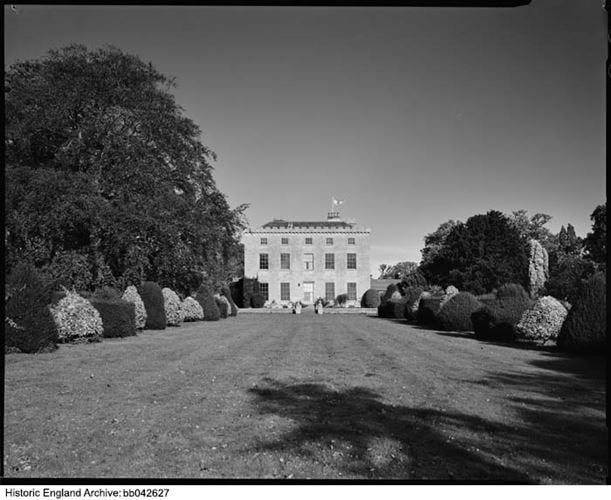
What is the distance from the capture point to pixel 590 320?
9.15m

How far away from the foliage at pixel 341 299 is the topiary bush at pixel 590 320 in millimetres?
36017

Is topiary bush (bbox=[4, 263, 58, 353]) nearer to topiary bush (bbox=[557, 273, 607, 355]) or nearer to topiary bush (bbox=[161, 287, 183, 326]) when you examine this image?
topiary bush (bbox=[161, 287, 183, 326])

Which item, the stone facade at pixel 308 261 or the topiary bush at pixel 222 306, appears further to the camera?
the stone facade at pixel 308 261

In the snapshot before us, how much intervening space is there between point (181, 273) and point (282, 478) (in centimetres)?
1751

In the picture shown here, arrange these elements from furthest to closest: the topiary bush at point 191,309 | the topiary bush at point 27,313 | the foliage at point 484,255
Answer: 1. the foliage at point 484,255
2. the topiary bush at point 191,309
3. the topiary bush at point 27,313

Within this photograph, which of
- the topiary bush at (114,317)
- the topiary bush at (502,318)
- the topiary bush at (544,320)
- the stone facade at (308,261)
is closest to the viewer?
the topiary bush at (544,320)

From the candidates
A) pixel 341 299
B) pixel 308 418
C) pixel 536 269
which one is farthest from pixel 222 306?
pixel 308 418

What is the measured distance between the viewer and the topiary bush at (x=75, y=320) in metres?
11.0

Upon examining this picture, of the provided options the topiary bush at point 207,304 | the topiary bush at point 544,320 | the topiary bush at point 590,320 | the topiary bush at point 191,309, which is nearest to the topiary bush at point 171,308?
the topiary bush at point 191,309

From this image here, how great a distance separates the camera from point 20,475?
128 inches

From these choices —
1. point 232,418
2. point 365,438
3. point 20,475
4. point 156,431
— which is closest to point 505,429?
point 365,438

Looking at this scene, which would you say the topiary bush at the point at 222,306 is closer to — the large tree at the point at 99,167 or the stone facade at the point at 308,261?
the large tree at the point at 99,167

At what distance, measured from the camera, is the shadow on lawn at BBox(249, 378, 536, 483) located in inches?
129

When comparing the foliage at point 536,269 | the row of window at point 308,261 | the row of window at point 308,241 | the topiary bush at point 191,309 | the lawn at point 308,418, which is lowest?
the lawn at point 308,418
